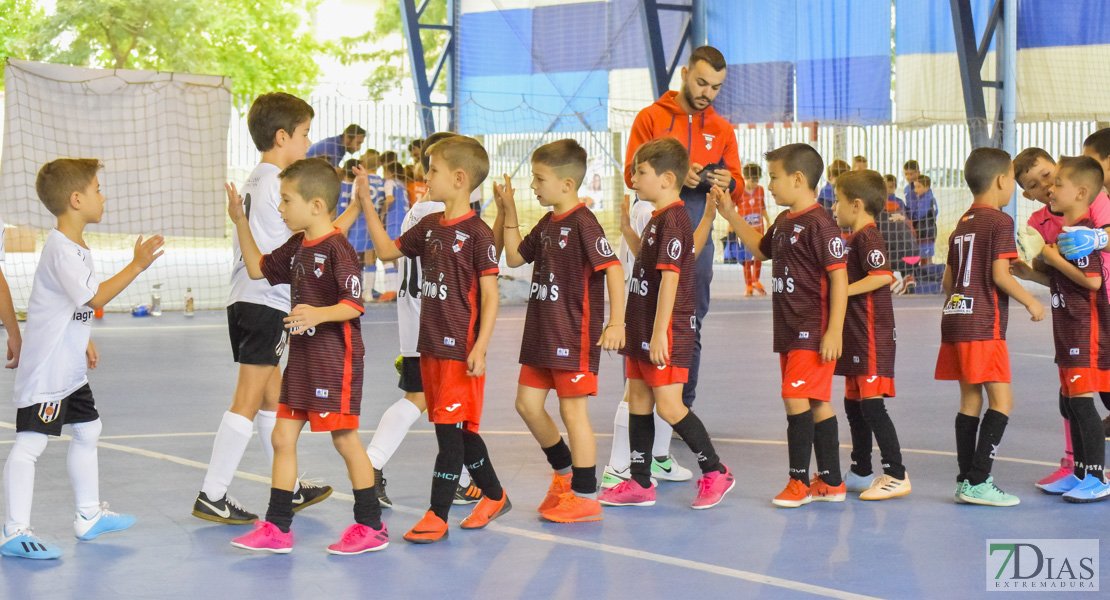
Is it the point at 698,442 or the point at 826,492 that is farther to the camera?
the point at 826,492

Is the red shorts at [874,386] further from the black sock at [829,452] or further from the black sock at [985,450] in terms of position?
the black sock at [985,450]

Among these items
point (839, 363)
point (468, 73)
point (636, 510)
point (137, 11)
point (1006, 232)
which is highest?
point (137, 11)

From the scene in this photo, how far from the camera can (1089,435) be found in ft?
15.8

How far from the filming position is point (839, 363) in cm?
504

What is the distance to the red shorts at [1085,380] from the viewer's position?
4883mm

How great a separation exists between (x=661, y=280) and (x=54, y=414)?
236cm

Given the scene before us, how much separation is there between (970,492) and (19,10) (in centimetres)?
3021

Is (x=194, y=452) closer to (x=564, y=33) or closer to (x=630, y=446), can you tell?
(x=630, y=446)

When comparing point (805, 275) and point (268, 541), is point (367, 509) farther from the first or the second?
point (805, 275)

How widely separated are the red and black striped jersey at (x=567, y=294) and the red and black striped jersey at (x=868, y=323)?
3.91 ft

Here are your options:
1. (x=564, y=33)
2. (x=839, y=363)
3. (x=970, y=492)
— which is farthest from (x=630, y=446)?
(x=564, y=33)

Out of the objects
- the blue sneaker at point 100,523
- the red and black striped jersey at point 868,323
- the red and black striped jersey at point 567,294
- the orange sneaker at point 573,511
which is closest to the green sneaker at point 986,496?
the red and black striped jersey at point 868,323

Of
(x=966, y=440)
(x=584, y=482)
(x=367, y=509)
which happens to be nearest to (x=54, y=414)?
(x=367, y=509)

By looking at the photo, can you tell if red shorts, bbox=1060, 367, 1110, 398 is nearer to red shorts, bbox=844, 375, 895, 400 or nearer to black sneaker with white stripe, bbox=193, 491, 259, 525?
red shorts, bbox=844, 375, 895, 400
